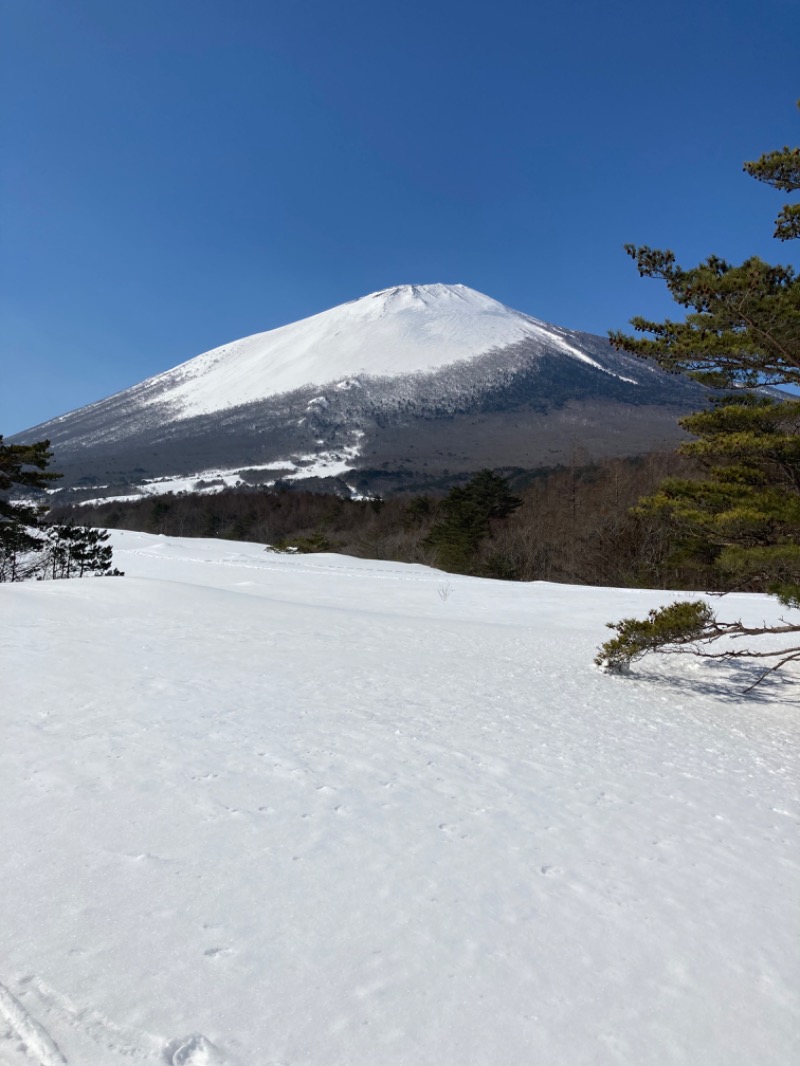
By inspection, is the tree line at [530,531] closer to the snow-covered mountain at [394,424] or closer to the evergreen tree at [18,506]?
the evergreen tree at [18,506]

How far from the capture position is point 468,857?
309 cm

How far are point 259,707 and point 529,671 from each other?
13.0ft

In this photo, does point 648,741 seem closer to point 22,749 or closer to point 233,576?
point 22,749

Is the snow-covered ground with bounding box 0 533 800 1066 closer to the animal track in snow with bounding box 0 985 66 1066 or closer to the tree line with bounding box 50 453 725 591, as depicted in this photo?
the animal track in snow with bounding box 0 985 66 1066

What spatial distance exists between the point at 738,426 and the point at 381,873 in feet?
20.7

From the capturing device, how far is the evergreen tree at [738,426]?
5.75 metres

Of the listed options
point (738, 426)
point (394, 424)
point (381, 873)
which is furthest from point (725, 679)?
point (394, 424)

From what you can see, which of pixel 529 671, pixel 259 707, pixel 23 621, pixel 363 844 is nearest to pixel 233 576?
pixel 23 621

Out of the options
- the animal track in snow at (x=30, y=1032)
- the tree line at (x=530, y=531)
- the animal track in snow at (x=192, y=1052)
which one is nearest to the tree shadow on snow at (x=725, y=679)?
the animal track in snow at (x=192, y=1052)

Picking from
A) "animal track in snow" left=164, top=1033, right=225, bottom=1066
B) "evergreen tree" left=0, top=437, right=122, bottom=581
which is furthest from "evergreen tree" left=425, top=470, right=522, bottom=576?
"animal track in snow" left=164, top=1033, right=225, bottom=1066

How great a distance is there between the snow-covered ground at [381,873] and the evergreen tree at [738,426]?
1.51 meters

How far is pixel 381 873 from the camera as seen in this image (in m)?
2.87

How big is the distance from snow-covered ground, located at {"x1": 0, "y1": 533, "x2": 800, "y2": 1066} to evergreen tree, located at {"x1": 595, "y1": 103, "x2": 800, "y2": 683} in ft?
4.95

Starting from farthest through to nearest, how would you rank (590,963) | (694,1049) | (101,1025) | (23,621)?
1. (23,621)
2. (590,963)
3. (694,1049)
4. (101,1025)
